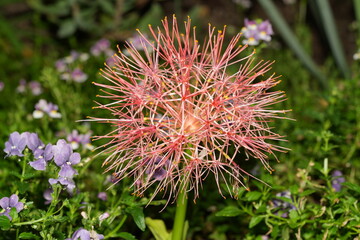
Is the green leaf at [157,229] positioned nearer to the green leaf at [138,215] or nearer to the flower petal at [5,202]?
the green leaf at [138,215]

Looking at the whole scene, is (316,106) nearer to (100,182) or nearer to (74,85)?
(74,85)

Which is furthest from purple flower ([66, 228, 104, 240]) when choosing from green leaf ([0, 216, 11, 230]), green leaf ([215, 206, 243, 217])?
green leaf ([215, 206, 243, 217])

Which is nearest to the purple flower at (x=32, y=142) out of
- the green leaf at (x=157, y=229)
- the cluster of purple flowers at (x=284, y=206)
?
the green leaf at (x=157, y=229)

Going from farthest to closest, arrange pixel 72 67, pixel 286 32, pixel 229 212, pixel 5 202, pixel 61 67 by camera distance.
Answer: pixel 72 67 → pixel 61 67 → pixel 286 32 → pixel 229 212 → pixel 5 202

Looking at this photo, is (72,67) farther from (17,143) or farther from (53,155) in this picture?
(53,155)

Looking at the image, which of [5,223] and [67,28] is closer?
[5,223]

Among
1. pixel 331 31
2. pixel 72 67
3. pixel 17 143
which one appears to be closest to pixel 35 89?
pixel 72 67

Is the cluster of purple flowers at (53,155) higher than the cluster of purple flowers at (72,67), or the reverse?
the cluster of purple flowers at (72,67)
